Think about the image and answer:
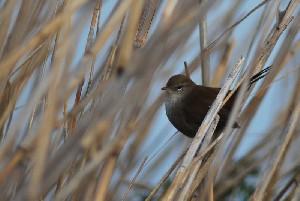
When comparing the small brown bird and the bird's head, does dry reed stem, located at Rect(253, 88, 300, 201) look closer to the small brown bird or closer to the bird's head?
the small brown bird

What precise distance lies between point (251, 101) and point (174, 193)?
0.52 meters

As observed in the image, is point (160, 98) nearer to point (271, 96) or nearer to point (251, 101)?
point (251, 101)

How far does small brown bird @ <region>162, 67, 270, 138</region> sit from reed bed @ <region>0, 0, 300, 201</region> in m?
0.13

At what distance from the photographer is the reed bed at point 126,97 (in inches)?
32.3

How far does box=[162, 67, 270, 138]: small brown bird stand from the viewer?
6.51 feet

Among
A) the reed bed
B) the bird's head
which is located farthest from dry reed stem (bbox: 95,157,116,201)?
the bird's head

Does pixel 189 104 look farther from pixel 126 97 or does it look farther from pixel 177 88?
pixel 126 97

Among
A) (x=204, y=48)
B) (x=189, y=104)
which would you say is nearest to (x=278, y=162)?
(x=204, y=48)

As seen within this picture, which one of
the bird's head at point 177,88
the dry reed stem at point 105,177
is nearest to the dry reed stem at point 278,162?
the dry reed stem at point 105,177

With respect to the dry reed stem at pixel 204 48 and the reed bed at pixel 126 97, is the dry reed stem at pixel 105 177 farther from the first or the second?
the dry reed stem at pixel 204 48

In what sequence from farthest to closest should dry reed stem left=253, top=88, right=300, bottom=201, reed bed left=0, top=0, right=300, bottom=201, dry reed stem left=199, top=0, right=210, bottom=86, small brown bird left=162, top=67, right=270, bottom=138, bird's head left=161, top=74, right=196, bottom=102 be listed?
bird's head left=161, top=74, right=196, bottom=102 → small brown bird left=162, top=67, right=270, bottom=138 → dry reed stem left=199, top=0, right=210, bottom=86 → dry reed stem left=253, top=88, right=300, bottom=201 → reed bed left=0, top=0, right=300, bottom=201

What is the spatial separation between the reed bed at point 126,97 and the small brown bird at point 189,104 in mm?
129

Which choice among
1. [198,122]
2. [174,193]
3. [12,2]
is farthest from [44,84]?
[198,122]

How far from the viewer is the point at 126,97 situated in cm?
81
